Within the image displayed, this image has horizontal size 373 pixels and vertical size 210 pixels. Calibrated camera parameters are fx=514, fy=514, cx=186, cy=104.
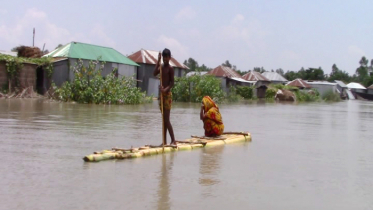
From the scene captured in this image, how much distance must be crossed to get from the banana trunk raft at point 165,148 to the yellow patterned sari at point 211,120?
0.17 metres

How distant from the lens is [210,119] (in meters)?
Result: 9.76

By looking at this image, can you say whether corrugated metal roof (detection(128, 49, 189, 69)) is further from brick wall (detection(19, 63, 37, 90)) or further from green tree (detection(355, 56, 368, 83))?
green tree (detection(355, 56, 368, 83))

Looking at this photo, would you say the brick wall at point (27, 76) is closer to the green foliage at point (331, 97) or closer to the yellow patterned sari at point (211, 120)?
the yellow patterned sari at point (211, 120)

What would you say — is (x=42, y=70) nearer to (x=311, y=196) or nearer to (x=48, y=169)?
(x=48, y=169)

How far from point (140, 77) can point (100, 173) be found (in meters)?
32.9

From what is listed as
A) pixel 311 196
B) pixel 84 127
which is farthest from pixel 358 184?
pixel 84 127

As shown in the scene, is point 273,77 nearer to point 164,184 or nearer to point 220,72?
point 220,72

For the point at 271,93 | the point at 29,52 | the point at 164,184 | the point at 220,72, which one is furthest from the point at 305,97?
the point at 164,184

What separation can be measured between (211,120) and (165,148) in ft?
7.01

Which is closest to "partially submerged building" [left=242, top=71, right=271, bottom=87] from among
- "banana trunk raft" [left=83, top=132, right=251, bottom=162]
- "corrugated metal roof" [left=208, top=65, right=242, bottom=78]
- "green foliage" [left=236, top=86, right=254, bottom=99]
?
"corrugated metal roof" [left=208, top=65, right=242, bottom=78]

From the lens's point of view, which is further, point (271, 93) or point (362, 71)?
point (362, 71)

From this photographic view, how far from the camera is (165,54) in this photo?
7988mm

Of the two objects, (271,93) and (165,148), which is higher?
(271,93)

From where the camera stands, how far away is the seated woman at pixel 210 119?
979cm
